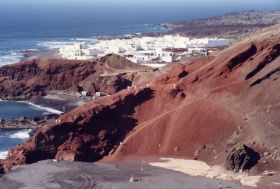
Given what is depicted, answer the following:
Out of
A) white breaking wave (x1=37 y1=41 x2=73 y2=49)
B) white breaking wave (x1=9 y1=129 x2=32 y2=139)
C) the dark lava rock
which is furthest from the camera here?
white breaking wave (x1=37 y1=41 x2=73 y2=49)

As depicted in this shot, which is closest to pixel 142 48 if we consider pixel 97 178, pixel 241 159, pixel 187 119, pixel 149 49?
pixel 149 49

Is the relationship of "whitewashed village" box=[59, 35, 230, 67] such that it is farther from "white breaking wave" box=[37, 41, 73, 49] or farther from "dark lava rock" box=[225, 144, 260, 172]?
"dark lava rock" box=[225, 144, 260, 172]

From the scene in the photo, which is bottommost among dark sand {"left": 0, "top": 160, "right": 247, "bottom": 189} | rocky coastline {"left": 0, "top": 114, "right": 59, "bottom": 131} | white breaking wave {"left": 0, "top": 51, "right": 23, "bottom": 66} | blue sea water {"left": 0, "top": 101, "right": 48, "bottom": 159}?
blue sea water {"left": 0, "top": 101, "right": 48, "bottom": 159}

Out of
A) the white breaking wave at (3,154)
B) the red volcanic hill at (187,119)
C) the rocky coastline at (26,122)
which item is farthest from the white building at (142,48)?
the white breaking wave at (3,154)

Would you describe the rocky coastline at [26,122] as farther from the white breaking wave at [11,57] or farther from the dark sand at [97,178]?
the white breaking wave at [11,57]

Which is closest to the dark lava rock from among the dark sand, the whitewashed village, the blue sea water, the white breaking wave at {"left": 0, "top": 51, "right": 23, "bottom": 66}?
the dark sand

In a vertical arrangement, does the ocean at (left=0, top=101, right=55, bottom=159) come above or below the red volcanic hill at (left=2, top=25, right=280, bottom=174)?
below
